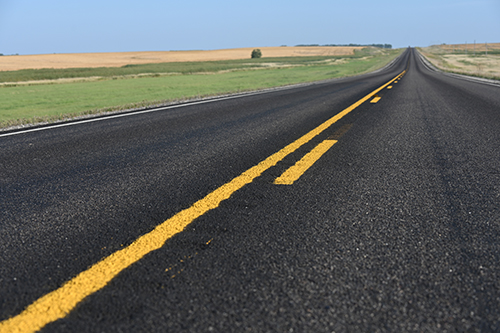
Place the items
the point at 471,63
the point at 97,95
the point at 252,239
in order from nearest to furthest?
the point at 252,239 → the point at 97,95 → the point at 471,63

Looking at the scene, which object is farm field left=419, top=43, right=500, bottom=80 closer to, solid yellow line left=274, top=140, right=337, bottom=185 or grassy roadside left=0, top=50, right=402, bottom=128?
grassy roadside left=0, top=50, right=402, bottom=128

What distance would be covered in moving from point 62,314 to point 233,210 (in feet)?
3.90

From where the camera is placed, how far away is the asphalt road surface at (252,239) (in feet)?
4.65

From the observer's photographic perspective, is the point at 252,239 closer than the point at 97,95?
Yes

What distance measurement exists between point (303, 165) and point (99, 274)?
2.25 meters

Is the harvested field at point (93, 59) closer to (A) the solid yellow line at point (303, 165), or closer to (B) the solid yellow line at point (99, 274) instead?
(A) the solid yellow line at point (303, 165)

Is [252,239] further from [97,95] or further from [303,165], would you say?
[97,95]

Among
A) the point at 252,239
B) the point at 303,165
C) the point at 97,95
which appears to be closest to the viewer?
the point at 252,239

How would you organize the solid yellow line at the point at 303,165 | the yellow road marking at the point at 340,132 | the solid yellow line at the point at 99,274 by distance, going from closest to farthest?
the solid yellow line at the point at 99,274, the solid yellow line at the point at 303,165, the yellow road marking at the point at 340,132

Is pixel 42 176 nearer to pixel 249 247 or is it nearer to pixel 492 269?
pixel 249 247

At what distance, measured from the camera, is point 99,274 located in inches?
66.1

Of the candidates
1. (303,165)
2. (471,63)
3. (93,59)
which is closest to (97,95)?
(303,165)

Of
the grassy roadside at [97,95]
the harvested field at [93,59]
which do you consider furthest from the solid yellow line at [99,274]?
the harvested field at [93,59]

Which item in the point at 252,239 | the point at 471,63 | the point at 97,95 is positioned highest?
the point at 252,239
